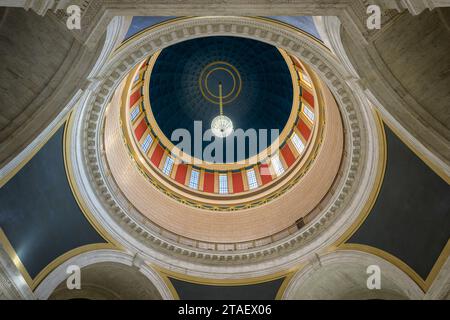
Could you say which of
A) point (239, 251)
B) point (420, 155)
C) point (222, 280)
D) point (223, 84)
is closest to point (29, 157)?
point (222, 280)

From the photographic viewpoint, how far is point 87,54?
6977 mm

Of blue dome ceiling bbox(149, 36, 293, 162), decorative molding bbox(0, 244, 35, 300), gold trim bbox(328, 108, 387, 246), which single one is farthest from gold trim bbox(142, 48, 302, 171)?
decorative molding bbox(0, 244, 35, 300)

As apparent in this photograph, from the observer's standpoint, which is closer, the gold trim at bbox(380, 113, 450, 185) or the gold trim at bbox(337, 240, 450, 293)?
the gold trim at bbox(380, 113, 450, 185)

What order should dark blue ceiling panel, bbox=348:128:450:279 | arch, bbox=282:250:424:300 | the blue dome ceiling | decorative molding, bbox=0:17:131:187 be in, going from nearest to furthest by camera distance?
decorative molding, bbox=0:17:131:187
dark blue ceiling panel, bbox=348:128:450:279
arch, bbox=282:250:424:300
the blue dome ceiling

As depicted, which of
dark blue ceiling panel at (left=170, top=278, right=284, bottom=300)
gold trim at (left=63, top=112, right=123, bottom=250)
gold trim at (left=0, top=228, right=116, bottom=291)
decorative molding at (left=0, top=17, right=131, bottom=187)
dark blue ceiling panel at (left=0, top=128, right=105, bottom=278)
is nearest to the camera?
decorative molding at (left=0, top=17, right=131, bottom=187)

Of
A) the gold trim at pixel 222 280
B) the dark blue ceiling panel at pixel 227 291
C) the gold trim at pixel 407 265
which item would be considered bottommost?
the gold trim at pixel 407 265

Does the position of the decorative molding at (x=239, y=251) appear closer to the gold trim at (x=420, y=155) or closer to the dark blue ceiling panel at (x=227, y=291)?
the dark blue ceiling panel at (x=227, y=291)

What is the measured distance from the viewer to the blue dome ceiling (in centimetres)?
2250

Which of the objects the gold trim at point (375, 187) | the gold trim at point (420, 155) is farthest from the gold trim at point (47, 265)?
the gold trim at point (420, 155)

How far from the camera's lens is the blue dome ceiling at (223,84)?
22.5 m

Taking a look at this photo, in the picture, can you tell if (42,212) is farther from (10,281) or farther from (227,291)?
(227,291)

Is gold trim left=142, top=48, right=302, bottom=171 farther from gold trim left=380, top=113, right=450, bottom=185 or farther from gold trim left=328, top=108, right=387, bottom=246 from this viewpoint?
gold trim left=380, top=113, right=450, bottom=185
